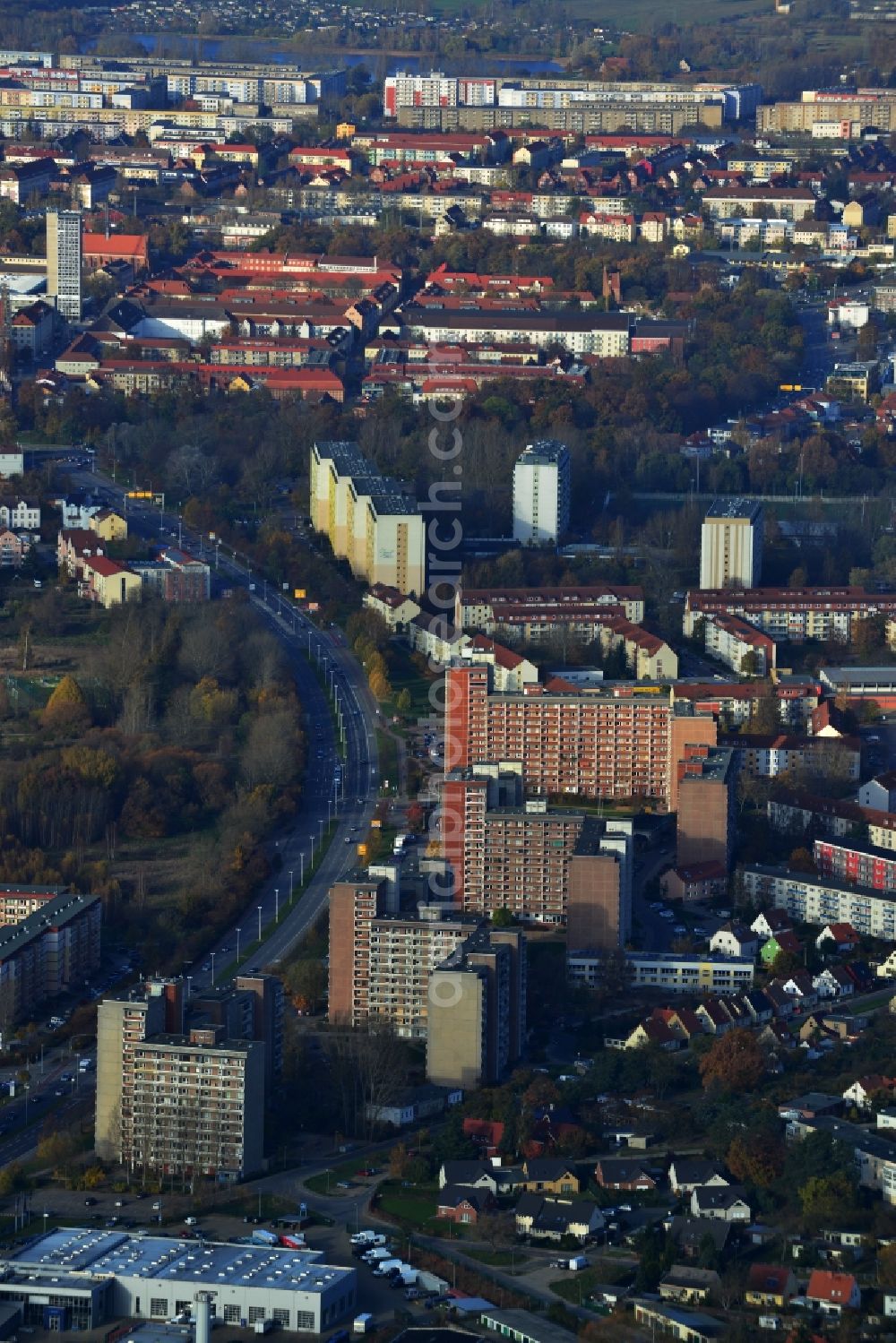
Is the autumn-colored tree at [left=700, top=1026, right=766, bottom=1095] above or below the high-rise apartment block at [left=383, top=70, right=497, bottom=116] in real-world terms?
below

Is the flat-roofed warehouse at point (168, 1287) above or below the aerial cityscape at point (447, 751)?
below

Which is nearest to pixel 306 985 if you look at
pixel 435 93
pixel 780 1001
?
pixel 780 1001

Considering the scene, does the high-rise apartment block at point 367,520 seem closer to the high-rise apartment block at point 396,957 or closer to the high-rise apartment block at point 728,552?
the high-rise apartment block at point 728,552

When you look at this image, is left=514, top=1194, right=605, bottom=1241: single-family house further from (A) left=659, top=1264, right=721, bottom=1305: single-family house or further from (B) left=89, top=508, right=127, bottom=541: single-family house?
(B) left=89, top=508, right=127, bottom=541: single-family house

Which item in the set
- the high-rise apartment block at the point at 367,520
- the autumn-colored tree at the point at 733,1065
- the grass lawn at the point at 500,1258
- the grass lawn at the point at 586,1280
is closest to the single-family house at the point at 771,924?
the autumn-colored tree at the point at 733,1065

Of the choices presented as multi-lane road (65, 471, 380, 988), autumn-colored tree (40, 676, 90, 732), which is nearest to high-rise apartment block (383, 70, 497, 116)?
multi-lane road (65, 471, 380, 988)

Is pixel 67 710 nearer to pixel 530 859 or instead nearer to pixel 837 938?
pixel 530 859

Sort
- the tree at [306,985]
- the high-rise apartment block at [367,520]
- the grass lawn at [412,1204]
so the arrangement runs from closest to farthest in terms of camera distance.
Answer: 1. the grass lawn at [412,1204]
2. the tree at [306,985]
3. the high-rise apartment block at [367,520]
